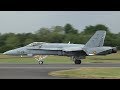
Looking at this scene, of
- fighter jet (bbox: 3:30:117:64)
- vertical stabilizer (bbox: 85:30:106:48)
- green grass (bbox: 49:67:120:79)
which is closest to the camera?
green grass (bbox: 49:67:120:79)

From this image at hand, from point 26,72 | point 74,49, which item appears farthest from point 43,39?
point 26,72

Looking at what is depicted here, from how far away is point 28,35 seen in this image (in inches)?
2746

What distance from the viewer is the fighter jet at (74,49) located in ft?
129

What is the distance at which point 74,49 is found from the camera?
1559 inches

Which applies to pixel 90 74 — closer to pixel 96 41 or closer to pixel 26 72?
pixel 26 72

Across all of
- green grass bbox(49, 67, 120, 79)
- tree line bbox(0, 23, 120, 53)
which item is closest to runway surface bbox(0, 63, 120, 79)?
green grass bbox(49, 67, 120, 79)

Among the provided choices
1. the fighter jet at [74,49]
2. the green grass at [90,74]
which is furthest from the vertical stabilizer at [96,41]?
the green grass at [90,74]

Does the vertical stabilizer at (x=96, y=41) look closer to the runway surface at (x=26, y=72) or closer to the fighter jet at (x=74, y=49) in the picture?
the fighter jet at (x=74, y=49)

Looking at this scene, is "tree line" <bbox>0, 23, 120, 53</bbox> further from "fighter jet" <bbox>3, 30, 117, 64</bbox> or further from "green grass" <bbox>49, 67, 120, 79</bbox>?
"green grass" <bbox>49, 67, 120, 79</bbox>

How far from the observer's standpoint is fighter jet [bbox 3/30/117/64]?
1551 inches
